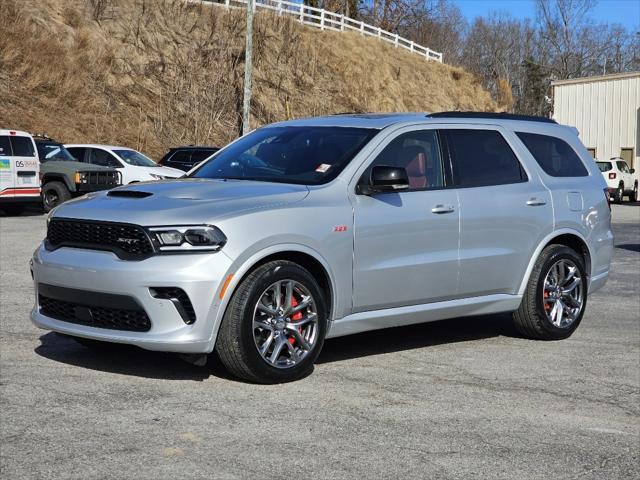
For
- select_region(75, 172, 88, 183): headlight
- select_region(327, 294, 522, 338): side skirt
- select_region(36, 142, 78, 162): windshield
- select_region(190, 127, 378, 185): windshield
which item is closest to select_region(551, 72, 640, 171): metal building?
select_region(36, 142, 78, 162): windshield

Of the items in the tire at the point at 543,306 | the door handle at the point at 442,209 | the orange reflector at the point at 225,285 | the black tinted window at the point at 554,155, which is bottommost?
the tire at the point at 543,306

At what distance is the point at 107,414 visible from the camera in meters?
5.69

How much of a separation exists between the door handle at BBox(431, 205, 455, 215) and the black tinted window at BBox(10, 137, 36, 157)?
53.5 feet

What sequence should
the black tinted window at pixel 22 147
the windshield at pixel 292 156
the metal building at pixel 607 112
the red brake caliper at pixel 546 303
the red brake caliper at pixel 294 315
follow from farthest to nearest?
the metal building at pixel 607 112, the black tinted window at pixel 22 147, the red brake caliper at pixel 546 303, the windshield at pixel 292 156, the red brake caliper at pixel 294 315

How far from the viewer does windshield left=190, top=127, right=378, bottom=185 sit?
7.30m

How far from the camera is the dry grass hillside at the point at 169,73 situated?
1499 inches

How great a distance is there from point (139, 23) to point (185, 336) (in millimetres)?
41549

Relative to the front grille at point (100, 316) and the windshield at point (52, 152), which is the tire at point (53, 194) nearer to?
the windshield at point (52, 152)

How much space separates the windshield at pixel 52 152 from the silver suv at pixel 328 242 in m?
18.2

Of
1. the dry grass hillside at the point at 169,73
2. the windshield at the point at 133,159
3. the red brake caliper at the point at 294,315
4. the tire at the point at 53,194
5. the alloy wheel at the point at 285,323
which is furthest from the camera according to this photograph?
the dry grass hillside at the point at 169,73

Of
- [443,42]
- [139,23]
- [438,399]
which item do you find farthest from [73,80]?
[443,42]

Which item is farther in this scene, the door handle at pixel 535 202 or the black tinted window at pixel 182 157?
the black tinted window at pixel 182 157

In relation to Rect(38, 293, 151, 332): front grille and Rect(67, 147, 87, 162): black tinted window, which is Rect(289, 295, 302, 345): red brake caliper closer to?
Rect(38, 293, 151, 332): front grille

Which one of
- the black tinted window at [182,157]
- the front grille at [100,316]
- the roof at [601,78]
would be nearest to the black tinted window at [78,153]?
the black tinted window at [182,157]
